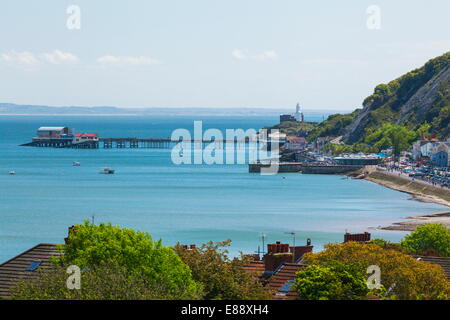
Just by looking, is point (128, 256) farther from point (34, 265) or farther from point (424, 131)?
point (424, 131)

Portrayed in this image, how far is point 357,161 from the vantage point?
14788 cm

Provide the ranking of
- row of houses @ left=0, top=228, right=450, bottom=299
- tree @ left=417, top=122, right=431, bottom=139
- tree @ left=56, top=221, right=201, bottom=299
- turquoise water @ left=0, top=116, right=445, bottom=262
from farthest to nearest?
tree @ left=417, top=122, right=431, bottom=139 → turquoise water @ left=0, top=116, right=445, bottom=262 → row of houses @ left=0, top=228, right=450, bottom=299 → tree @ left=56, top=221, right=201, bottom=299

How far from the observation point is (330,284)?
24.5 metres

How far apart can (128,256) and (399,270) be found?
6.67 metres

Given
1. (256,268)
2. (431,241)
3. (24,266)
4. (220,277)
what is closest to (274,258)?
(256,268)

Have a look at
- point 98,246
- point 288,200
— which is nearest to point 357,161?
point 288,200

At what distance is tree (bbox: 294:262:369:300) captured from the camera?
A: 24.2 meters

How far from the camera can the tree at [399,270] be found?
84.0 ft

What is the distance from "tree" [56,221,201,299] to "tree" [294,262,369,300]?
244cm

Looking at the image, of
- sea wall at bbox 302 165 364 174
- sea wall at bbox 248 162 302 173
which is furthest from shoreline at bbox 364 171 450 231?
sea wall at bbox 248 162 302 173

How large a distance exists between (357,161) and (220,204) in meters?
→ 54.2

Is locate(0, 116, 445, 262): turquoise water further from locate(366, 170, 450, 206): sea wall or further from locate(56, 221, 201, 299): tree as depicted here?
locate(56, 221, 201, 299): tree

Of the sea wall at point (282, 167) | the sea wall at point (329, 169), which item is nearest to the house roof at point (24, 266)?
the sea wall at point (329, 169)
